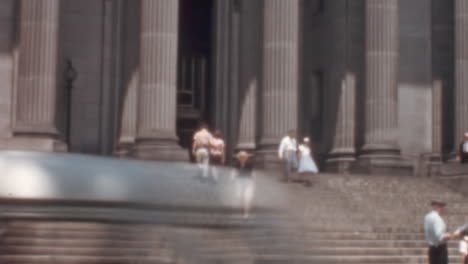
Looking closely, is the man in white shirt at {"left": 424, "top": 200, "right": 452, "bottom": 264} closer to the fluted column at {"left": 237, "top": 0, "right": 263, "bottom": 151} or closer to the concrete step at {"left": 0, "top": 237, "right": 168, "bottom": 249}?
the concrete step at {"left": 0, "top": 237, "right": 168, "bottom": 249}

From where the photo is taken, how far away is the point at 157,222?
3.21m

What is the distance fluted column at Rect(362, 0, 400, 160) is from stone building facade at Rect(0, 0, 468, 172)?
0.13 feet

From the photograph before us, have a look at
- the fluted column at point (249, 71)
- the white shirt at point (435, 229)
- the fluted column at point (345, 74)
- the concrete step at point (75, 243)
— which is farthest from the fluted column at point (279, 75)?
the concrete step at point (75, 243)

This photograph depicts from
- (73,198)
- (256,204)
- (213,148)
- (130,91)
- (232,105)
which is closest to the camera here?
(73,198)

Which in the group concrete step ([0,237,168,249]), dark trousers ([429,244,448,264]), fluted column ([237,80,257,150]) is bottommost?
dark trousers ([429,244,448,264])

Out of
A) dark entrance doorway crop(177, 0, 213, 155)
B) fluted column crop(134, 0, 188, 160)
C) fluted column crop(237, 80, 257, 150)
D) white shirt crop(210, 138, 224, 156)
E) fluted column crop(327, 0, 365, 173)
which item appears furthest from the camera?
dark entrance doorway crop(177, 0, 213, 155)

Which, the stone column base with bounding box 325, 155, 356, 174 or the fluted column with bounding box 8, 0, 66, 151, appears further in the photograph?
the stone column base with bounding box 325, 155, 356, 174

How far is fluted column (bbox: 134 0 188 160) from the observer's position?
28094 millimetres

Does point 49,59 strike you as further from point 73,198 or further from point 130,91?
point 73,198

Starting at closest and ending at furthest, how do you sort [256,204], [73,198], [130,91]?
[73,198], [256,204], [130,91]

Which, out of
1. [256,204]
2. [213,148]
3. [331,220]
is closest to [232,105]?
[213,148]

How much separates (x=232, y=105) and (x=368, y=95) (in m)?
6.15

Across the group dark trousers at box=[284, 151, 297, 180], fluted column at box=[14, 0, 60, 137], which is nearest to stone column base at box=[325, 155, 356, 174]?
dark trousers at box=[284, 151, 297, 180]

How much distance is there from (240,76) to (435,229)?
72.9 ft
